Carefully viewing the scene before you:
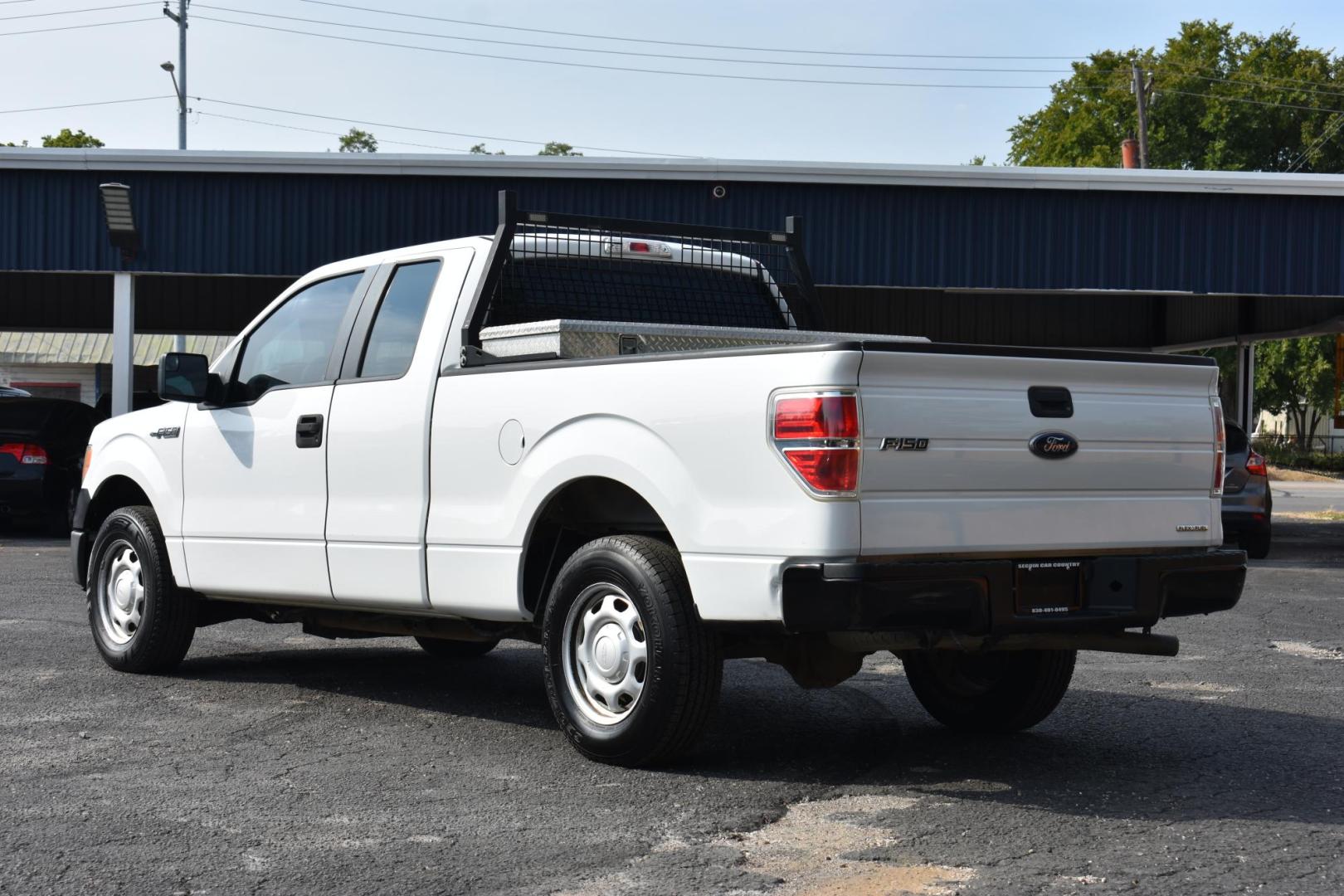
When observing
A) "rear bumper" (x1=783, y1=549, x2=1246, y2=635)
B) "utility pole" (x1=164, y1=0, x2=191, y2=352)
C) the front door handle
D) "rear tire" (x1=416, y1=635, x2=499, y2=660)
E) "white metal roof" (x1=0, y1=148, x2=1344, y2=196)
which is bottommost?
"rear tire" (x1=416, y1=635, x2=499, y2=660)

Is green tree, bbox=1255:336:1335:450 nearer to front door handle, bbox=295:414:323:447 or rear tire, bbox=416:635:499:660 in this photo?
rear tire, bbox=416:635:499:660

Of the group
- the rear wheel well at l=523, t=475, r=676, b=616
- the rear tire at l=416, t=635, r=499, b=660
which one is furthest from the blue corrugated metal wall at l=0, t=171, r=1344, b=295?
the rear wheel well at l=523, t=475, r=676, b=616

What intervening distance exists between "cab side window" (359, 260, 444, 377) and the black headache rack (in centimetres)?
31

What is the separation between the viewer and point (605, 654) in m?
5.63

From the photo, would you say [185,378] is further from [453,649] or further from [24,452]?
[24,452]

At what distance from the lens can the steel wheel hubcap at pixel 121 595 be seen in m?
7.93

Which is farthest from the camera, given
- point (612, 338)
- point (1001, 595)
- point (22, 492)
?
point (22, 492)

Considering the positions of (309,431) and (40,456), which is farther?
(40,456)

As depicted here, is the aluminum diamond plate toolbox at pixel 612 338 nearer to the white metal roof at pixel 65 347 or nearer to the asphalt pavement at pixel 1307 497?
the asphalt pavement at pixel 1307 497

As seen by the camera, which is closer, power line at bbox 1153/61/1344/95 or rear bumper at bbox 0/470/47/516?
rear bumper at bbox 0/470/47/516

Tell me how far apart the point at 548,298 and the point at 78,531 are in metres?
3.17

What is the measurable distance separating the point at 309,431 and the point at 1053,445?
326 cm

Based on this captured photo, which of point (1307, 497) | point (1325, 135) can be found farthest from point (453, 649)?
point (1325, 135)

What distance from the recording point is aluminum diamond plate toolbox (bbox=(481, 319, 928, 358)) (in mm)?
6199
